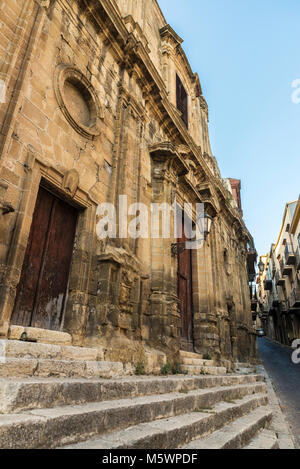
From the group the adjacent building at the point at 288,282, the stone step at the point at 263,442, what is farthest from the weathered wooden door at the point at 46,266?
the adjacent building at the point at 288,282

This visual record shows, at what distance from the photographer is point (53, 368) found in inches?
101

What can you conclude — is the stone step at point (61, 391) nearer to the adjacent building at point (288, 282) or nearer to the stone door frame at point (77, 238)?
the stone door frame at point (77, 238)

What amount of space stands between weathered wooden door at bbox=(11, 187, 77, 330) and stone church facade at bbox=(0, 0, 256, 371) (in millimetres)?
15

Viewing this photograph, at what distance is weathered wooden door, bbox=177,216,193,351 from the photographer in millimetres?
7754

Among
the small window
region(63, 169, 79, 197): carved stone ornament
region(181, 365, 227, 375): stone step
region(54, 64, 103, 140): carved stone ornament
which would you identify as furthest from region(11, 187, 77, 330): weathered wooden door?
the small window

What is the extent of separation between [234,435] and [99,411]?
1.39m

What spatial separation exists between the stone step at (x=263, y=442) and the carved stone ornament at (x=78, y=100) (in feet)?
14.3

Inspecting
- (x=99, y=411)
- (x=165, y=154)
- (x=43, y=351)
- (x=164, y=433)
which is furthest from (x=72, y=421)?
(x=165, y=154)

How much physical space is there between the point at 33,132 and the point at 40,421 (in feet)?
10.8

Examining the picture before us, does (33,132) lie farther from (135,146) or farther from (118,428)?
(118,428)

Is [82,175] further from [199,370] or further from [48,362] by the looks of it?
[199,370]

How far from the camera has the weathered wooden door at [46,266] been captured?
3584 millimetres

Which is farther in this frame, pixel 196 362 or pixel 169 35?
pixel 169 35
